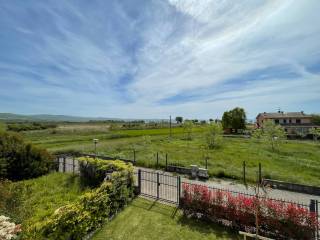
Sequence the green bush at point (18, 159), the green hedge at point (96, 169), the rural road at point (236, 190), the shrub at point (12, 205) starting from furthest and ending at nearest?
the green bush at point (18, 159) → the green hedge at point (96, 169) → the rural road at point (236, 190) → the shrub at point (12, 205)

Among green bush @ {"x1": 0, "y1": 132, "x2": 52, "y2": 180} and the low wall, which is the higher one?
green bush @ {"x1": 0, "y1": 132, "x2": 52, "y2": 180}

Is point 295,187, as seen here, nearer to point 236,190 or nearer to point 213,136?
point 236,190

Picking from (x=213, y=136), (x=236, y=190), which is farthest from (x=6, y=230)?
(x=213, y=136)

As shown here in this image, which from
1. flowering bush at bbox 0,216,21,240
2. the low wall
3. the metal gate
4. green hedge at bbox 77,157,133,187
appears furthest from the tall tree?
flowering bush at bbox 0,216,21,240

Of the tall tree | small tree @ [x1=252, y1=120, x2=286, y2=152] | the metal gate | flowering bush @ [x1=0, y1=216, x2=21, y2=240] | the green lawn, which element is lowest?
the green lawn

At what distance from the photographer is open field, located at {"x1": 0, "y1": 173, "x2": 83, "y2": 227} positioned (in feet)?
27.0

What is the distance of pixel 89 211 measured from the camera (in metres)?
7.42

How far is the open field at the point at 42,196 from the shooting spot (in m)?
8.24

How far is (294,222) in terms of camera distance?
670 centimetres

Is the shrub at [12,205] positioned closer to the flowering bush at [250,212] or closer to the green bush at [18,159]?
the green bush at [18,159]

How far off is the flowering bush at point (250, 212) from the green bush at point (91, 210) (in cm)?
284

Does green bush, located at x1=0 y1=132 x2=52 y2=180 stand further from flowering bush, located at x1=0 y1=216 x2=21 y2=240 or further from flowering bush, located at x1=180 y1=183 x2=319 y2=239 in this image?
flowering bush, located at x1=180 y1=183 x2=319 y2=239

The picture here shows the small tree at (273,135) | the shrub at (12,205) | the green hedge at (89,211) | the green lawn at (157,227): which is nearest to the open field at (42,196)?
the shrub at (12,205)

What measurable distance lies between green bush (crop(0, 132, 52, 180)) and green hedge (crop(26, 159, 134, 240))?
7860 mm
